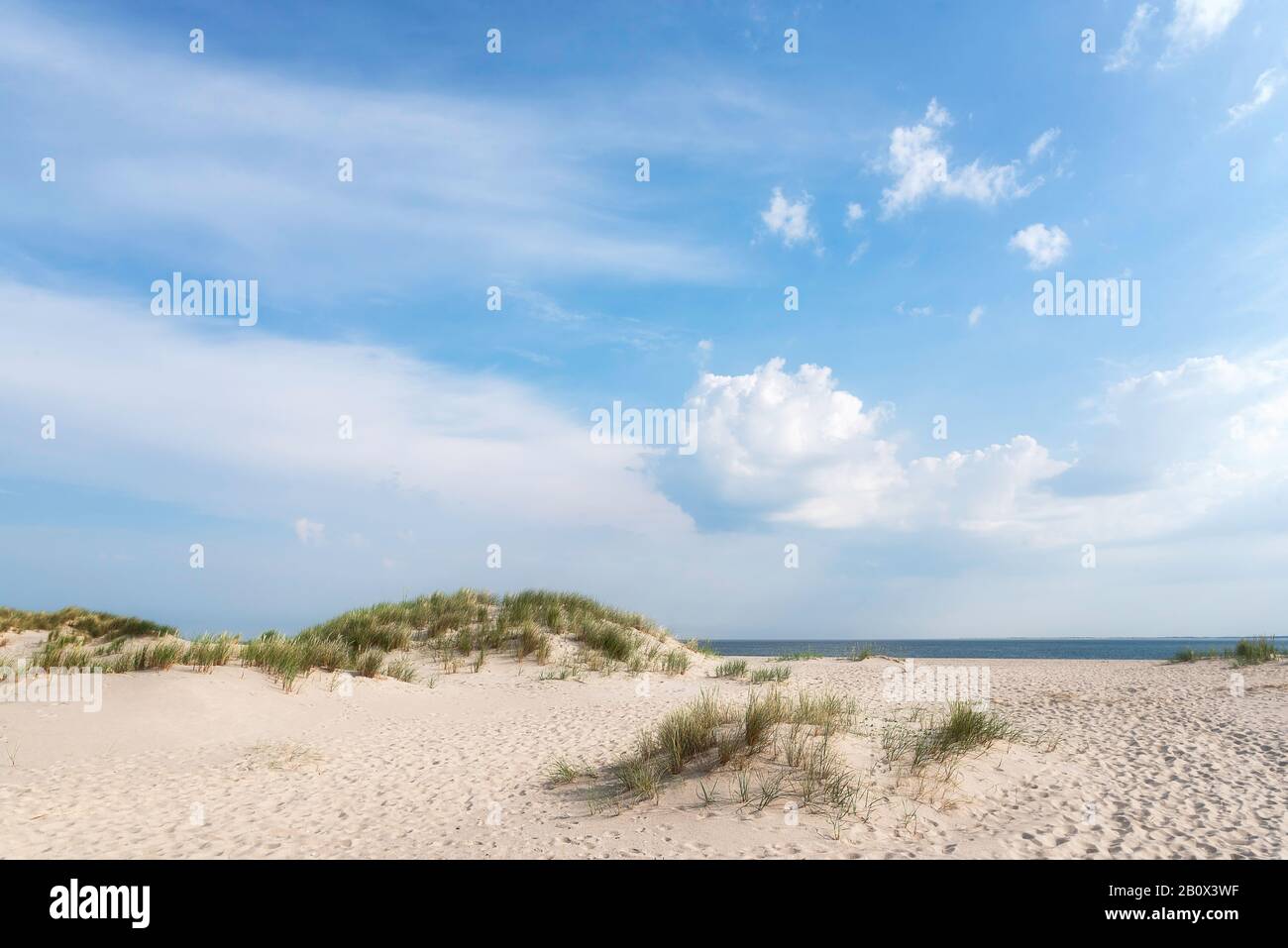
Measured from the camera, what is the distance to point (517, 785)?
955 cm

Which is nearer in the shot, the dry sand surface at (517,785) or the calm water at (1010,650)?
the dry sand surface at (517,785)

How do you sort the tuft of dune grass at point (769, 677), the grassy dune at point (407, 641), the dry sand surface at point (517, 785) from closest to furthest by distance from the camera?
the dry sand surface at point (517, 785) < the grassy dune at point (407, 641) < the tuft of dune grass at point (769, 677)

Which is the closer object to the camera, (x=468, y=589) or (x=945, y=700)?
(x=945, y=700)

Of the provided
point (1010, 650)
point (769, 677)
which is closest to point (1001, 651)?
point (1010, 650)

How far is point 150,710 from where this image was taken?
1275 cm

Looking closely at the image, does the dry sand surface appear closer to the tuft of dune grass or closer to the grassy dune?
the grassy dune

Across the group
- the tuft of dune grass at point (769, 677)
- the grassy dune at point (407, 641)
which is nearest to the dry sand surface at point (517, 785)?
the grassy dune at point (407, 641)

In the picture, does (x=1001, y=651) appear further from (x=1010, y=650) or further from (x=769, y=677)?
(x=769, y=677)

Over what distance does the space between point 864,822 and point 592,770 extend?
3868 mm

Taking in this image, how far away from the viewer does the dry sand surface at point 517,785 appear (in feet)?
23.6

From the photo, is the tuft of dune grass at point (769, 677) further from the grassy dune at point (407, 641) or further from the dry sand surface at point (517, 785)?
the dry sand surface at point (517, 785)

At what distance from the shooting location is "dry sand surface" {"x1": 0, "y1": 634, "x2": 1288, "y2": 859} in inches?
283
